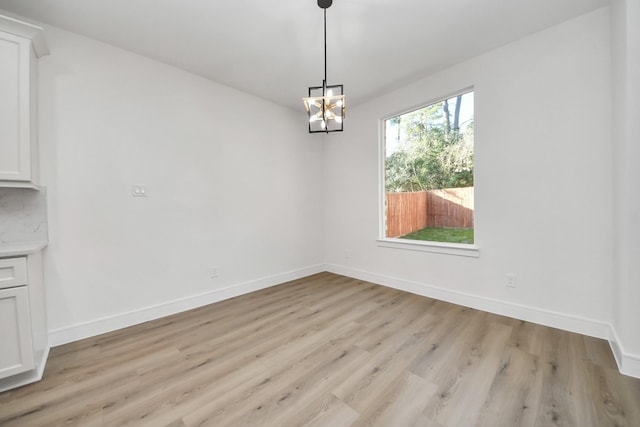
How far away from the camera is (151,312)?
2.68 m

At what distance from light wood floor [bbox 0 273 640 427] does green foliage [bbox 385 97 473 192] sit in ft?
5.37

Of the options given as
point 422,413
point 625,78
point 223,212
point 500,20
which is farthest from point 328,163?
point 422,413

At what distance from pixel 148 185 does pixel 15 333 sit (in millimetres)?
1510

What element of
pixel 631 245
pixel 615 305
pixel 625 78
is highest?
pixel 625 78

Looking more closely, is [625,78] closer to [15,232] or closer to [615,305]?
[615,305]

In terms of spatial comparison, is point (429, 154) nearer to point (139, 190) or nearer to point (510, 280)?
point (510, 280)

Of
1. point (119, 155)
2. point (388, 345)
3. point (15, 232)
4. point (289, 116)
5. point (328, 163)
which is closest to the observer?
point (15, 232)

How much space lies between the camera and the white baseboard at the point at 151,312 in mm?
2236

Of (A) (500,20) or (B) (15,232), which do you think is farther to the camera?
(A) (500,20)

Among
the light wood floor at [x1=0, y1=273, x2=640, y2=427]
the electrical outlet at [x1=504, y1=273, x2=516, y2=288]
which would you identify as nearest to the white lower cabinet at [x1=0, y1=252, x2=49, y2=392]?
the light wood floor at [x1=0, y1=273, x2=640, y2=427]

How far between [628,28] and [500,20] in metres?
0.85

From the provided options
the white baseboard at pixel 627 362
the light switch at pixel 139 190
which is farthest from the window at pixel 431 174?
the light switch at pixel 139 190

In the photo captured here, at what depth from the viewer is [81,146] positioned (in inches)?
90.7

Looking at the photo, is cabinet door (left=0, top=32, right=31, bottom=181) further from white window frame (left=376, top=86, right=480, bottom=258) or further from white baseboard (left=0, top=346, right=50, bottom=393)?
white window frame (left=376, top=86, right=480, bottom=258)
